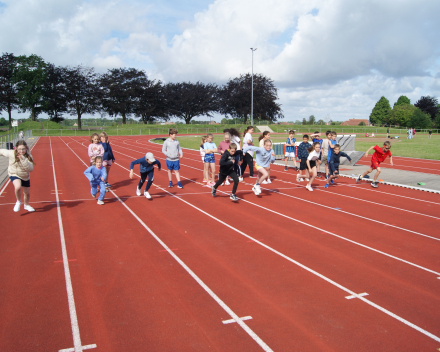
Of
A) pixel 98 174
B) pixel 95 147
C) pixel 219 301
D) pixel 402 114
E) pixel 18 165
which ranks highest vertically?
pixel 402 114

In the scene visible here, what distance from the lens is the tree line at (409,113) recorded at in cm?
7700

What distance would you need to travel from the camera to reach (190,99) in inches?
3317

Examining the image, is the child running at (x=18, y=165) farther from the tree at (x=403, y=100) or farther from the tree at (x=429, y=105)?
the tree at (x=403, y=100)

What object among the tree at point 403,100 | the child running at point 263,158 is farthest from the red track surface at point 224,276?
the tree at point 403,100

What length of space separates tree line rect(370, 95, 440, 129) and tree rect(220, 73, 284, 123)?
2983 centimetres

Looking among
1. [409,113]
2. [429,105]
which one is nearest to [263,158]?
[409,113]

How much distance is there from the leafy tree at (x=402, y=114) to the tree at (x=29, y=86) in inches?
3444

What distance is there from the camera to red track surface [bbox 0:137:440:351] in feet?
12.4

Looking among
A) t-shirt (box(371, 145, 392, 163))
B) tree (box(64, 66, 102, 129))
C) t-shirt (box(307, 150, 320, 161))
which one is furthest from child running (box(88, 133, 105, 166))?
tree (box(64, 66, 102, 129))

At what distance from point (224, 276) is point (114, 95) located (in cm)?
7286

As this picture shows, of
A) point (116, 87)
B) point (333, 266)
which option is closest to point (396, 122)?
point (116, 87)

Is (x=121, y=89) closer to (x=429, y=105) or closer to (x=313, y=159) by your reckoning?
(x=313, y=159)

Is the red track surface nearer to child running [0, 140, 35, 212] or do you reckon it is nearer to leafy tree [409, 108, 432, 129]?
child running [0, 140, 35, 212]

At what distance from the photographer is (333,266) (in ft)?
18.3
